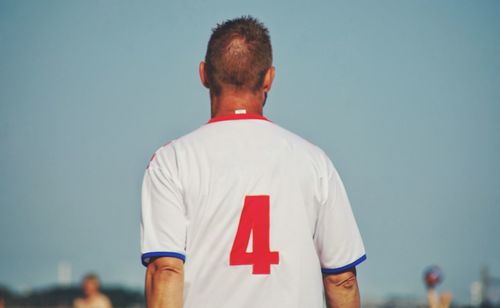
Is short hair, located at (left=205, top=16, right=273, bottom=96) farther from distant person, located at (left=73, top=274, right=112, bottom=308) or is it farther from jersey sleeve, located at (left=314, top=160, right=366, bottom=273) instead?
distant person, located at (left=73, top=274, right=112, bottom=308)

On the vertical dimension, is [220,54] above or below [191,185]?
above

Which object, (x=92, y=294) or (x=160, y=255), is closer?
(x=160, y=255)

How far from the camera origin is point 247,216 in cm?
344

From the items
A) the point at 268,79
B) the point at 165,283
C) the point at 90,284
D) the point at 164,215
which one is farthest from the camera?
the point at 90,284

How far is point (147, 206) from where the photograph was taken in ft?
11.7

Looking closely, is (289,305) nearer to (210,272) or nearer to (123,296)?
(210,272)

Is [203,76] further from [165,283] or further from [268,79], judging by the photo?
[165,283]

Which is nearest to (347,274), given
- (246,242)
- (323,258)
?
(323,258)

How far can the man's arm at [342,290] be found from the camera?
357 cm

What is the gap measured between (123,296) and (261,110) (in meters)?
27.4

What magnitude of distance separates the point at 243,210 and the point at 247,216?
3cm

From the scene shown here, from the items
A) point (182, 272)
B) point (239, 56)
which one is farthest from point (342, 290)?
point (239, 56)

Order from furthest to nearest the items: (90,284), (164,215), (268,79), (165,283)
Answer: (90,284), (268,79), (164,215), (165,283)

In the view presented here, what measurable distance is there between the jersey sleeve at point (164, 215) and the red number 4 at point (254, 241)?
22cm
